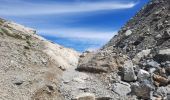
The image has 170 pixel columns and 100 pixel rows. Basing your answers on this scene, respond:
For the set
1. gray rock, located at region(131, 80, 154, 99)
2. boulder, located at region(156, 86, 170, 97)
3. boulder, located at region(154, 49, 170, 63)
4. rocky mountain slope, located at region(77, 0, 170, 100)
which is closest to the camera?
gray rock, located at region(131, 80, 154, 99)

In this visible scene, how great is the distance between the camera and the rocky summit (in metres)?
30.2

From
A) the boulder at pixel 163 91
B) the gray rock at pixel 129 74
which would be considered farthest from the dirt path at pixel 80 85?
the boulder at pixel 163 91

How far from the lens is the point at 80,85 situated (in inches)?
1268

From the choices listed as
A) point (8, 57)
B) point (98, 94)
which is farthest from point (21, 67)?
point (98, 94)

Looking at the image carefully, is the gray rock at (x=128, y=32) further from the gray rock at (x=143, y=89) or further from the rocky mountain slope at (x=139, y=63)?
the gray rock at (x=143, y=89)

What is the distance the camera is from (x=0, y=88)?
28.8 m

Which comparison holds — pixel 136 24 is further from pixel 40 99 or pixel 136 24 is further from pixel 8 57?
pixel 40 99

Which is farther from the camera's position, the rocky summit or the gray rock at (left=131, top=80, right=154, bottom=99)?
the gray rock at (left=131, top=80, right=154, bottom=99)

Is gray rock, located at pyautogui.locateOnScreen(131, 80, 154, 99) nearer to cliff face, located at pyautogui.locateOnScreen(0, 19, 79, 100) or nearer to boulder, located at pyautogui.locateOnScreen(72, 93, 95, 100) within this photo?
boulder, located at pyautogui.locateOnScreen(72, 93, 95, 100)

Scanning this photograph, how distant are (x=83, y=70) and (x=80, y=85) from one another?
14.8 ft

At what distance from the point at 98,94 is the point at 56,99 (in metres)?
2.94

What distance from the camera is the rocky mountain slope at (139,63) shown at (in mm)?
31445

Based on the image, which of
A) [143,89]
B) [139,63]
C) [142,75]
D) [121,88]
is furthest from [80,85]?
[139,63]

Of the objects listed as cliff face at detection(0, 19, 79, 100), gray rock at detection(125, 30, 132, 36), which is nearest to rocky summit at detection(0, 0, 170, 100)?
cliff face at detection(0, 19, 79, 100)
